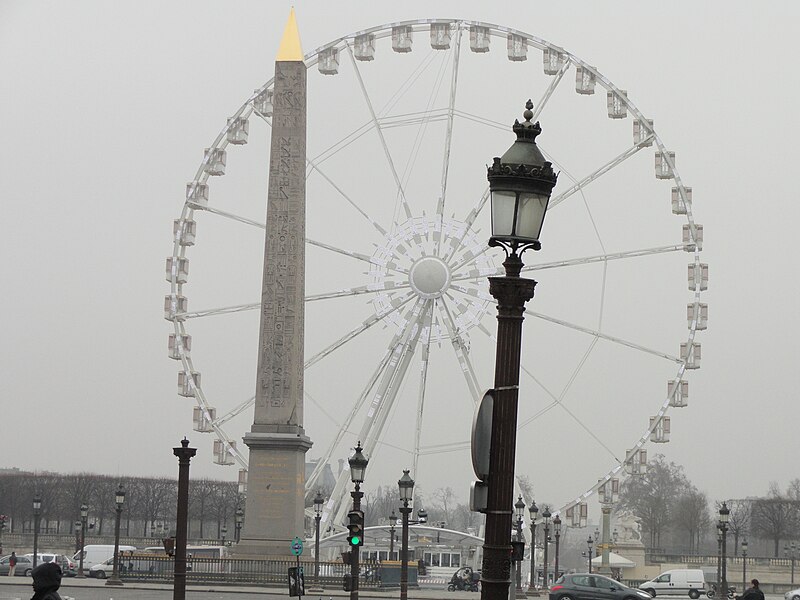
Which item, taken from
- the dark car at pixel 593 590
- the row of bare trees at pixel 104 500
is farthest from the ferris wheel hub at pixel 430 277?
the row of bare trees at pixel 104 500

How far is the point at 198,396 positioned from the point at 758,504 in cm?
6442

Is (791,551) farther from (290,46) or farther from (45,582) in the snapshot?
(45,582)

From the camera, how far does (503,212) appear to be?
25.9 feet

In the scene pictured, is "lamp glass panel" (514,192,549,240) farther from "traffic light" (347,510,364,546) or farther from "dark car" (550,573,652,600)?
"dark car" (550,573,652,600)

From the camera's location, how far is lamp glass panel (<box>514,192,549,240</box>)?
7.89m

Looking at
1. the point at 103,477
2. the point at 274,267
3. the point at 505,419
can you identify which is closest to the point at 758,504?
the point at 103,477

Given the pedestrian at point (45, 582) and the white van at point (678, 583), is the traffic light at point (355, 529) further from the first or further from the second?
the white van at point (678, 583)

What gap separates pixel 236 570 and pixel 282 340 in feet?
21.1

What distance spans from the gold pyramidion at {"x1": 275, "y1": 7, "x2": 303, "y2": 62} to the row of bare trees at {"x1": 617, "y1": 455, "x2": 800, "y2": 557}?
6562 cm

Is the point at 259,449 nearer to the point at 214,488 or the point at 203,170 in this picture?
the point at 203,170

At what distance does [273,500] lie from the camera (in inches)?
1315

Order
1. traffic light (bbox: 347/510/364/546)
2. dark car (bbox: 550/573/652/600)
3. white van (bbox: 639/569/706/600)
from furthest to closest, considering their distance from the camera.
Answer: white van (bbox: 639/569/706/600) → dark car (bbox: 550/573/652/600) → traffic light (bbox: 347/510/364/546)

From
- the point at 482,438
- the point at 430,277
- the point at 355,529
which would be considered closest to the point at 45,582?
the point at 482,438

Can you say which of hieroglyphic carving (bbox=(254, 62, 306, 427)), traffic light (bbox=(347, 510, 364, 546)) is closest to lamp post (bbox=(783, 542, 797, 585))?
hieroglyphic carving (bbox=(254, 62, 306, 427))
